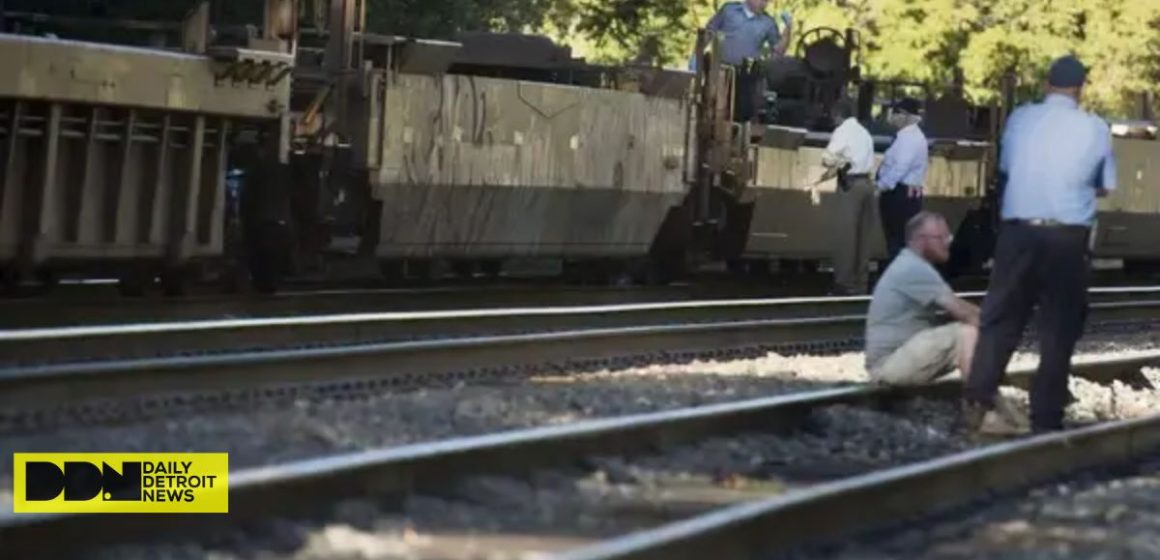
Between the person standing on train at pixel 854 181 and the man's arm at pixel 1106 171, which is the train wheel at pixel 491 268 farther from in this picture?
the man's arm at pixel 1106 171

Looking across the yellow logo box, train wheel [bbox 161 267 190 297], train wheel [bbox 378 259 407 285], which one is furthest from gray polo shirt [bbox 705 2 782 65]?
the yellow logo box

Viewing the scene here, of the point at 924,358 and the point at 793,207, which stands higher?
the point at 793,207

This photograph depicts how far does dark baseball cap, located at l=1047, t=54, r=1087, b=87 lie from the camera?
10383 millimetres

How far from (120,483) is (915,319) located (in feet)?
17.6

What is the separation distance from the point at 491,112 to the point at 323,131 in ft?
6.10

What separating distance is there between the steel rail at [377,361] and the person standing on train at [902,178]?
394 centimetres

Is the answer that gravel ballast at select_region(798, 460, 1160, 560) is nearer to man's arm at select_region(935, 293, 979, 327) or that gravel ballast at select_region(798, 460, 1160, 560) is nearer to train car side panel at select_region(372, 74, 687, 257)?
man's arm at select_region(935, 293, 979, 327)

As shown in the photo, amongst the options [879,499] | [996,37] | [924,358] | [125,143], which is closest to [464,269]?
[125,143]

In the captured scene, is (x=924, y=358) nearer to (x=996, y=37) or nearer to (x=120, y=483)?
(x=120, y=483)

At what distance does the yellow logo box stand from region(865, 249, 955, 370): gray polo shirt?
4485 mm

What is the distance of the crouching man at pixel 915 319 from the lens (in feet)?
37.4

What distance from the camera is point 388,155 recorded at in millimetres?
17797

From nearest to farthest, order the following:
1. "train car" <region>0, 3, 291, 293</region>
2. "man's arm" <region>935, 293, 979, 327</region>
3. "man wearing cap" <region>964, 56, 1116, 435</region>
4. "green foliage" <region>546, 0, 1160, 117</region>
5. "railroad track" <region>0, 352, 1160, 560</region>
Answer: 1. "railroad track" <region>0, 352, 1160, 560</region>
2. "man wearing cap" <region>964, 56, 1116, 435</region>
3. "man's arm" <region>935, 293, 979, 327</region>
4. "train car" <region>0, 3, 291, 293</region>
5. "green foliage" <region>546, 0, 1160, 117</region>

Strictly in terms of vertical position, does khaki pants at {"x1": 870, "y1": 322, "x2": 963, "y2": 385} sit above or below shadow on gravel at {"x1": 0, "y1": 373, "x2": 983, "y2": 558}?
above
